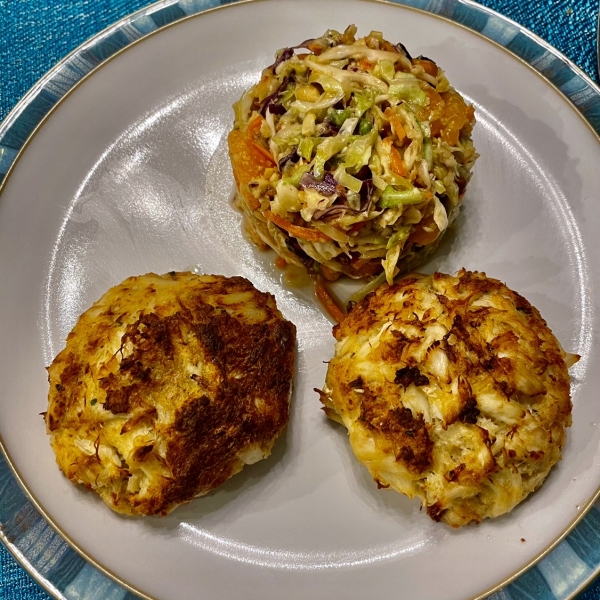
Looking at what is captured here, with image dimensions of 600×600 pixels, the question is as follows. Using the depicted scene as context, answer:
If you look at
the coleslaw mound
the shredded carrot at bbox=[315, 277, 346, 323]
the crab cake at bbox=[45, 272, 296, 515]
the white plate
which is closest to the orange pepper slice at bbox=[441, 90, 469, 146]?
the coleslaw mound

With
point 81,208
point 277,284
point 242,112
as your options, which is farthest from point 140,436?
point 242,112

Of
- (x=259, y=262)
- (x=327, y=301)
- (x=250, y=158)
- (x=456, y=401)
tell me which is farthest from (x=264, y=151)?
(x=456, y=401)

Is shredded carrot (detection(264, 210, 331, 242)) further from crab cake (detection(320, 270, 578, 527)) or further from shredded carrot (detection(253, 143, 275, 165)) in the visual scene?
crab cake (detection(320, 270, 578, 527))

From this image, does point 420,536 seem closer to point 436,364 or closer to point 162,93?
point 436,364

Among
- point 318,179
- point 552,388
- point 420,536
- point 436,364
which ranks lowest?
point 420,536

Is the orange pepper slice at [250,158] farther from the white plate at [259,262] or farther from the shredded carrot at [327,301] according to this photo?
the shredded carrot at [327,301]

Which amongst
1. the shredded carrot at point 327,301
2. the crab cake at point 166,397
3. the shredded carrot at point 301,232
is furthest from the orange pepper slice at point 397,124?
the crab cake at point 166,397
